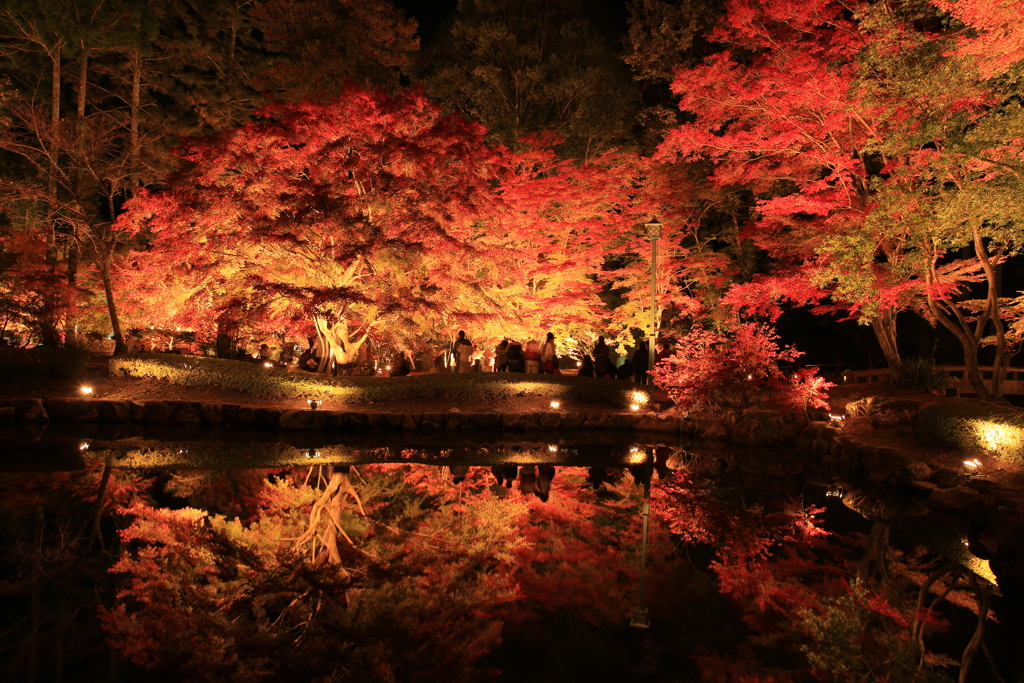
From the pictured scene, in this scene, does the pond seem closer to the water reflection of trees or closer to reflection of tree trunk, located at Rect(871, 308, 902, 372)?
the water reflection of trees

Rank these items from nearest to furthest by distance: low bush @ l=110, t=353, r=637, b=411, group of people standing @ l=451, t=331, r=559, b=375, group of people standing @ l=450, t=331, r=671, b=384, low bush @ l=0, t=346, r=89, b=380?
low bush @ l=0, t=346, r=89, b=380 → low bush @ l=110, t=353, r=637, b=411 → group of people standing @ l=450, t=331, r=671, b=384 → group of people standing @ l=451, t=331, r=559, b=375

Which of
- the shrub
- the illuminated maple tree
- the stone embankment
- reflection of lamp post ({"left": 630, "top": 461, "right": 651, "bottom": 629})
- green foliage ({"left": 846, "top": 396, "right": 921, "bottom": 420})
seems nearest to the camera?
reflection of lamp post ({"left": 630, "top": 461, "right": 651, "bottom": 629})

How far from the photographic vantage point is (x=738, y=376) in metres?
10.8

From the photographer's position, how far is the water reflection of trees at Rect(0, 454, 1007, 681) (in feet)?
11.5

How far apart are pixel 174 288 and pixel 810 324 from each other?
21.1 m

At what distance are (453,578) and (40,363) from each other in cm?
1080

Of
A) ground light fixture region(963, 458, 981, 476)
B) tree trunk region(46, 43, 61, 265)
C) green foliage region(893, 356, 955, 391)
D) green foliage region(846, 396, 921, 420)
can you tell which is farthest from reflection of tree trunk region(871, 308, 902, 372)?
tree trunk region(46, 43, 61, 265)

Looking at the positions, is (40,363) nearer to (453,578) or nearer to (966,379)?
(453,578)

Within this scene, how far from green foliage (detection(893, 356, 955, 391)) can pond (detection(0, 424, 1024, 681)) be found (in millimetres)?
6418

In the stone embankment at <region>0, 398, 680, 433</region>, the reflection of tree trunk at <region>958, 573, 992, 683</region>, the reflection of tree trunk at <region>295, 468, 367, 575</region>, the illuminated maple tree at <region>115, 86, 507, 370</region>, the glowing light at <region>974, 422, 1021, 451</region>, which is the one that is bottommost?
the reflection of tree trunk at <region>958, 573, 992, 683</region>

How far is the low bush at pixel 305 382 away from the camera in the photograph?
1152 cm

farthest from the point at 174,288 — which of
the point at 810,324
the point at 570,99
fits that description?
the point at 810,324

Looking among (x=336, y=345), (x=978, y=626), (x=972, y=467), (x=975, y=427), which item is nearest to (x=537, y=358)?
(x=336, y=345)

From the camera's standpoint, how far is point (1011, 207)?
293 inches
